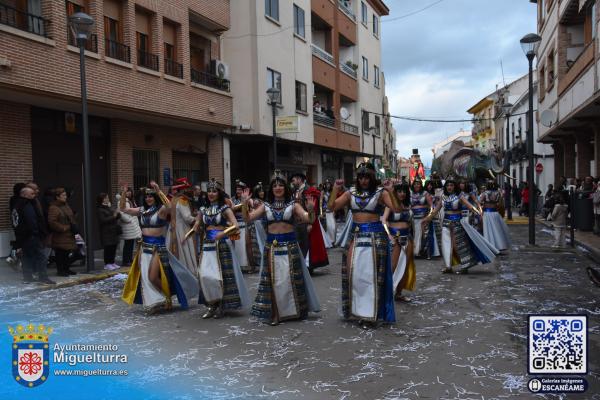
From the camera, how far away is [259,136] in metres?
22.2

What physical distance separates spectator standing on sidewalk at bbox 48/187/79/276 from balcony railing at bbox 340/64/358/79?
918 inches

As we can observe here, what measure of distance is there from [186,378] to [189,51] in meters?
15.1

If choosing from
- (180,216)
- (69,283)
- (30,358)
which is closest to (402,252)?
(180,216)

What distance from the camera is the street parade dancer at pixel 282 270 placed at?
718 centimetres

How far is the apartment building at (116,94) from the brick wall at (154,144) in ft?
0.10

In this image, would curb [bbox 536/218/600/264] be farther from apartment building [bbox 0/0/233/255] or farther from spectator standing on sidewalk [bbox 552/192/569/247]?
apartment building [bbox 0/0/233/255]

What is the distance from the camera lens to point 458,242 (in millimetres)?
11156

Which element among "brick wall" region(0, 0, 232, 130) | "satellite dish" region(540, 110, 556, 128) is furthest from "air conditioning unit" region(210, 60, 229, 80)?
"satellite dish" region(540, 110, 556, 128)

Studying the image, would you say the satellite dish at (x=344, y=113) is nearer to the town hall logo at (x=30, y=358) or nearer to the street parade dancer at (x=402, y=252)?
the street parade dancer at (x=402, y=252)

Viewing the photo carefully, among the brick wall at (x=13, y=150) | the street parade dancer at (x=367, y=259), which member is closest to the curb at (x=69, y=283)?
the brick wall at (x=13, y=150)

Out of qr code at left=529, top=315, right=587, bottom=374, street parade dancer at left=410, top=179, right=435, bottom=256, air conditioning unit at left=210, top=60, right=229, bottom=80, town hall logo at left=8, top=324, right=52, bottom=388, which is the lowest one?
town hall logo at left=8, top=324, right=52, bottom=388

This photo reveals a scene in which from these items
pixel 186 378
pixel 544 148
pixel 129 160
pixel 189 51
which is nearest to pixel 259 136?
pixel 189 51

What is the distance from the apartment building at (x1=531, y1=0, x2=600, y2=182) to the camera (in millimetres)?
17266

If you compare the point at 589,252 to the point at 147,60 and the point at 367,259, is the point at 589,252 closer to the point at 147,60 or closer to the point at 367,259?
the point at 367,259
